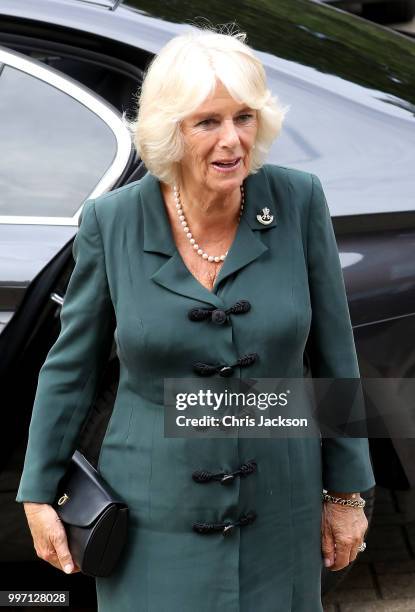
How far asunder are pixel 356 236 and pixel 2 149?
923 millimetres

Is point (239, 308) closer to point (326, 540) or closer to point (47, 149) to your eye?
point (326, 540)

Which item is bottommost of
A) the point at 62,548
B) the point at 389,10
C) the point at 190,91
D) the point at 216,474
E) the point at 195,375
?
the point at 389,10

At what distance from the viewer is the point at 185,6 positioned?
132 inches

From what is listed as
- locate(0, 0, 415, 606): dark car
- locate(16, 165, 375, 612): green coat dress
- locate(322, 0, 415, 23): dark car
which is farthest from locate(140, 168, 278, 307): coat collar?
locate(322, 0, 415, 23): dark car

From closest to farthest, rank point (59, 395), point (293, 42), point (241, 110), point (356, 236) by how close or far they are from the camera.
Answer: point (241, 110)
point (59, 395)
point (356, 236)
point (293, 42)

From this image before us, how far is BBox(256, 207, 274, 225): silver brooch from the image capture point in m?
2.17

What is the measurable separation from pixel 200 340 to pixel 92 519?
1.22ft

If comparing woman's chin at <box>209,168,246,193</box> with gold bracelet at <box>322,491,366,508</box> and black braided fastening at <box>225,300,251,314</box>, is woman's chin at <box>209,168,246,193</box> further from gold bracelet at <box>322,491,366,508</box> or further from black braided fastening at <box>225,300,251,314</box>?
gold bracelet at <box>322,491,366,508</box>

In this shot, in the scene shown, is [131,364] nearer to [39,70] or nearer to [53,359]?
[53,359]

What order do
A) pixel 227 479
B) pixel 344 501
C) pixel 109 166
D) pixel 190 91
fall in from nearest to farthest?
pixel 190 91, pixel 227 479, pixel 344 501, pixel 109 166

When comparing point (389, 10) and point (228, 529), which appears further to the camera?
point (389, 10)

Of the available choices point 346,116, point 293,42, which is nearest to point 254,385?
point 346,116

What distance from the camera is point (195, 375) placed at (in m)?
2.12

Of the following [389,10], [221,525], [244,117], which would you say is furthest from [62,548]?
[389,10]
